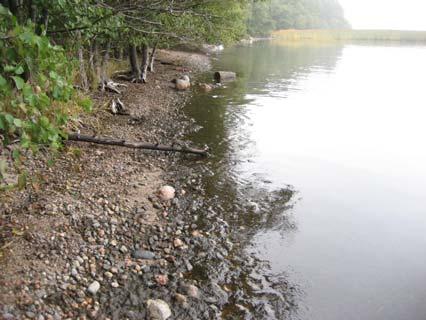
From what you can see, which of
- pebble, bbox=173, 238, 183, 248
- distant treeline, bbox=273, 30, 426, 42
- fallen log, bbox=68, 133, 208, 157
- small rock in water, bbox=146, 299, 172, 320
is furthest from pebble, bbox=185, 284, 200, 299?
distant treeline, bbox=273, 30, 426, 42

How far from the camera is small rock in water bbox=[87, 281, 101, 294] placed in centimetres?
554

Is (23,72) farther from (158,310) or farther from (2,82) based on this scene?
(158,310)

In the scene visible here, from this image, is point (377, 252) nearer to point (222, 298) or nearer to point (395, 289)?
point (395, 289)

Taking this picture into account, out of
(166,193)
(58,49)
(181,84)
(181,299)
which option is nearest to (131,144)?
(166,193)

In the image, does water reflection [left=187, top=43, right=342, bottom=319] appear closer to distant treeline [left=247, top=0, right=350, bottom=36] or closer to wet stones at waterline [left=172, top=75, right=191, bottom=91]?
wet stones at waterline [left=172, top=75, right=191, bottom=91]

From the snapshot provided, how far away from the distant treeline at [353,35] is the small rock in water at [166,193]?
4094 inches

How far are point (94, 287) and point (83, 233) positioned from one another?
1.28 metres

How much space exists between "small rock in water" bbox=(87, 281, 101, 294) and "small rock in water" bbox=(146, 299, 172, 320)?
765mm

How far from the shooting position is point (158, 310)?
5.41 m

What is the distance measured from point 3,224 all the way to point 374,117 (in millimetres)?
17959

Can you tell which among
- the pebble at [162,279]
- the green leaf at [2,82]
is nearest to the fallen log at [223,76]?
the pebble at [162,279]

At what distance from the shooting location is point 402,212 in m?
9.66

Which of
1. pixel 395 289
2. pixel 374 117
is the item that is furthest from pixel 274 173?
pixel 374 117

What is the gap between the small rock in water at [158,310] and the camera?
535 centimetres
